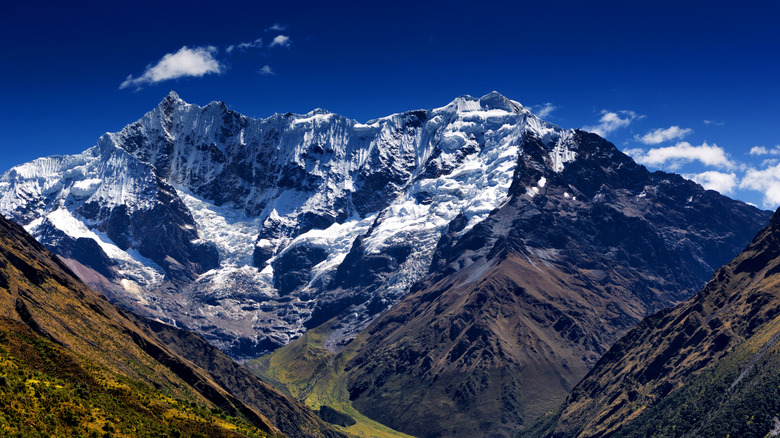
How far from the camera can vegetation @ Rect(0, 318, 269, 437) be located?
98.8 m

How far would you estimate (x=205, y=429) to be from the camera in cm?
12656

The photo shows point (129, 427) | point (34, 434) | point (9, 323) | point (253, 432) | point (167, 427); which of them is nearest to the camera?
point (34, 434)

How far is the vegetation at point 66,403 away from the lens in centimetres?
9881

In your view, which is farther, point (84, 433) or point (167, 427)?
point (167, 427)

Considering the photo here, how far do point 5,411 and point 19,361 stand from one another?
24.3m

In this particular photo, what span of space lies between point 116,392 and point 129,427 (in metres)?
14.4

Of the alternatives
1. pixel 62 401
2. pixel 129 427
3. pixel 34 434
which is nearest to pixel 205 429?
pixel 129 427

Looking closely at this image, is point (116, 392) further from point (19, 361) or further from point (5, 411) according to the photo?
point (5, 411)

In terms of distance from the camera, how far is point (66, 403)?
10706cm

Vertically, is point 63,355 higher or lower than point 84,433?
higher

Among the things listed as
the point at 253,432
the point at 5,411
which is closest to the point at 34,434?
the point at 5,411

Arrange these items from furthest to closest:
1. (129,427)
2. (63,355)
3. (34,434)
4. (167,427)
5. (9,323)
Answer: (9,323)
(63,355)
(167,427)
(129,427)
(34,434)

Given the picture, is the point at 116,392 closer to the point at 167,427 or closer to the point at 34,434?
the point at 167,427

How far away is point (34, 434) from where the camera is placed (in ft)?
308
